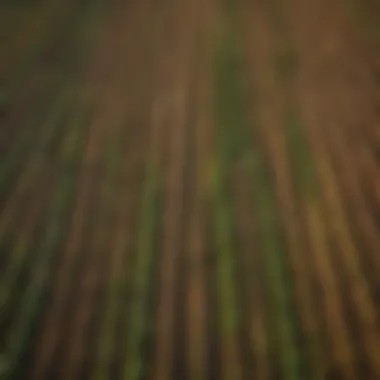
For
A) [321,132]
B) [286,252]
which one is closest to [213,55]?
[321,132]

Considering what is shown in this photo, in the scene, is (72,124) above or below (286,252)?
above

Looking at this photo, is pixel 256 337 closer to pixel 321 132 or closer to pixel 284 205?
pixel 284 205

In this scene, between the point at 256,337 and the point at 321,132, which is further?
the point at 321,132

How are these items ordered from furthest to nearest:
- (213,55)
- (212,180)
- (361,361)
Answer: (213,55) → (212,180) → (361,361)

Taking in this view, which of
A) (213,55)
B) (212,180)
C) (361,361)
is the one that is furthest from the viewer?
(213,55)

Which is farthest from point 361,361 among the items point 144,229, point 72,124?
point 72,124

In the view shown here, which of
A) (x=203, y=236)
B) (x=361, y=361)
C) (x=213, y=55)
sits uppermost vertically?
(x=213, y=55)
